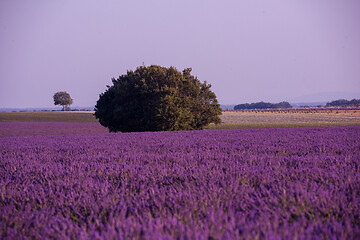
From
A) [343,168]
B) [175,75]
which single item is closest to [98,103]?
[175,75]

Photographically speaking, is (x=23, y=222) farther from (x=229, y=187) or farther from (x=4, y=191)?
(x=229, y=187)

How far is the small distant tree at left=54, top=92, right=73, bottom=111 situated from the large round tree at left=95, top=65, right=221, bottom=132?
123903mm

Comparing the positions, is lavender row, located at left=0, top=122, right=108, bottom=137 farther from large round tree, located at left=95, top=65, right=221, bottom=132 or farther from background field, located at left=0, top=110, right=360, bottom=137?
large round tree, located at left=95, top=65, right=221, bottom=132

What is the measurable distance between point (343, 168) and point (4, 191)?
12.6 ft

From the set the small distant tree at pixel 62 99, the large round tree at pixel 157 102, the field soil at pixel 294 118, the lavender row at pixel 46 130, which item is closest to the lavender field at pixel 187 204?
the large round tree at pixel 157 102

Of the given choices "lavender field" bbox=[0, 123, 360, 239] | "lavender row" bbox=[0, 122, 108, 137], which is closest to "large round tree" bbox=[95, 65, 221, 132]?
"lavender row" bbox=[0, 122, 108, 137]

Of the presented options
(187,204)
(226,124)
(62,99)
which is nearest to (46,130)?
(226,124)

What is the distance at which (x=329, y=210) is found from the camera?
7.05 feet

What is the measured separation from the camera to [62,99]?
142m

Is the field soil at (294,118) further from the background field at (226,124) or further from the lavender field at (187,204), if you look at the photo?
the lavender field at (187,204)

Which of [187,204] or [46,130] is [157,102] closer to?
[46,130]

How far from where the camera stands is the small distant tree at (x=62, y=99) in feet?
461

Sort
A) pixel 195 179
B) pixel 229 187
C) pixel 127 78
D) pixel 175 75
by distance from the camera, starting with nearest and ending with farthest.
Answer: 1. pixel 229 187
2. pixel 195 179
3. pixel 175 75
4. pixel 127 78

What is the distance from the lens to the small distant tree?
140375mm
